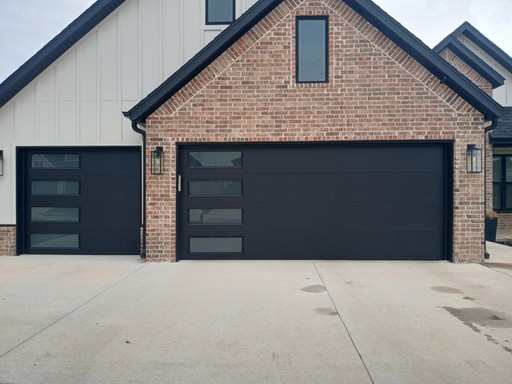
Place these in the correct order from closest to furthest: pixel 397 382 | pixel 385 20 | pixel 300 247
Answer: pixel 397 382 < pixel 385 20 < pixel 300 247

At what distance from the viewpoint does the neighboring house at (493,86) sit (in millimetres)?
12133

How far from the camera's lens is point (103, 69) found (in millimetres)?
9352

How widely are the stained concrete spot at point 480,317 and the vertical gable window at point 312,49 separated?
5485 millimetres

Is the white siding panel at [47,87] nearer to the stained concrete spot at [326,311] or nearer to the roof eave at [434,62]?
the roof eave at [434,62]

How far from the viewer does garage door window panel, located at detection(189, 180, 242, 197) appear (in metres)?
8.66

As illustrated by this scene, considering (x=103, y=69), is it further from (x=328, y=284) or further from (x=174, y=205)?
(x=328, y=284)

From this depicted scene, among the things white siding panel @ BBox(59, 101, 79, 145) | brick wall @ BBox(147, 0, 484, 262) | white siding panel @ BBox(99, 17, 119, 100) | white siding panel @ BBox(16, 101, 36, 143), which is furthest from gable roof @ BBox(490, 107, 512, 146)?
white siding panel @ BBox(16, 101, 36, 143)

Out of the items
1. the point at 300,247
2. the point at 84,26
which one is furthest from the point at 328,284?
the point at 84,26

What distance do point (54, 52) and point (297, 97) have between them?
20.6 ft

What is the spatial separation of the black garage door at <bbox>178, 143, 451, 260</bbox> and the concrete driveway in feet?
3.33

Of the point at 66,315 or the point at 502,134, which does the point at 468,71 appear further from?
the point at 66,315

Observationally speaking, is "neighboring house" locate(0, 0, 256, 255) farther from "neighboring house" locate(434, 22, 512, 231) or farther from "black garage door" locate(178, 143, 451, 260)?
"neighboring house" locate(434, 22, 512, 231)

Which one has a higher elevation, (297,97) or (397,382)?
(297,97)

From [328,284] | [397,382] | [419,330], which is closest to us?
[397,382]
